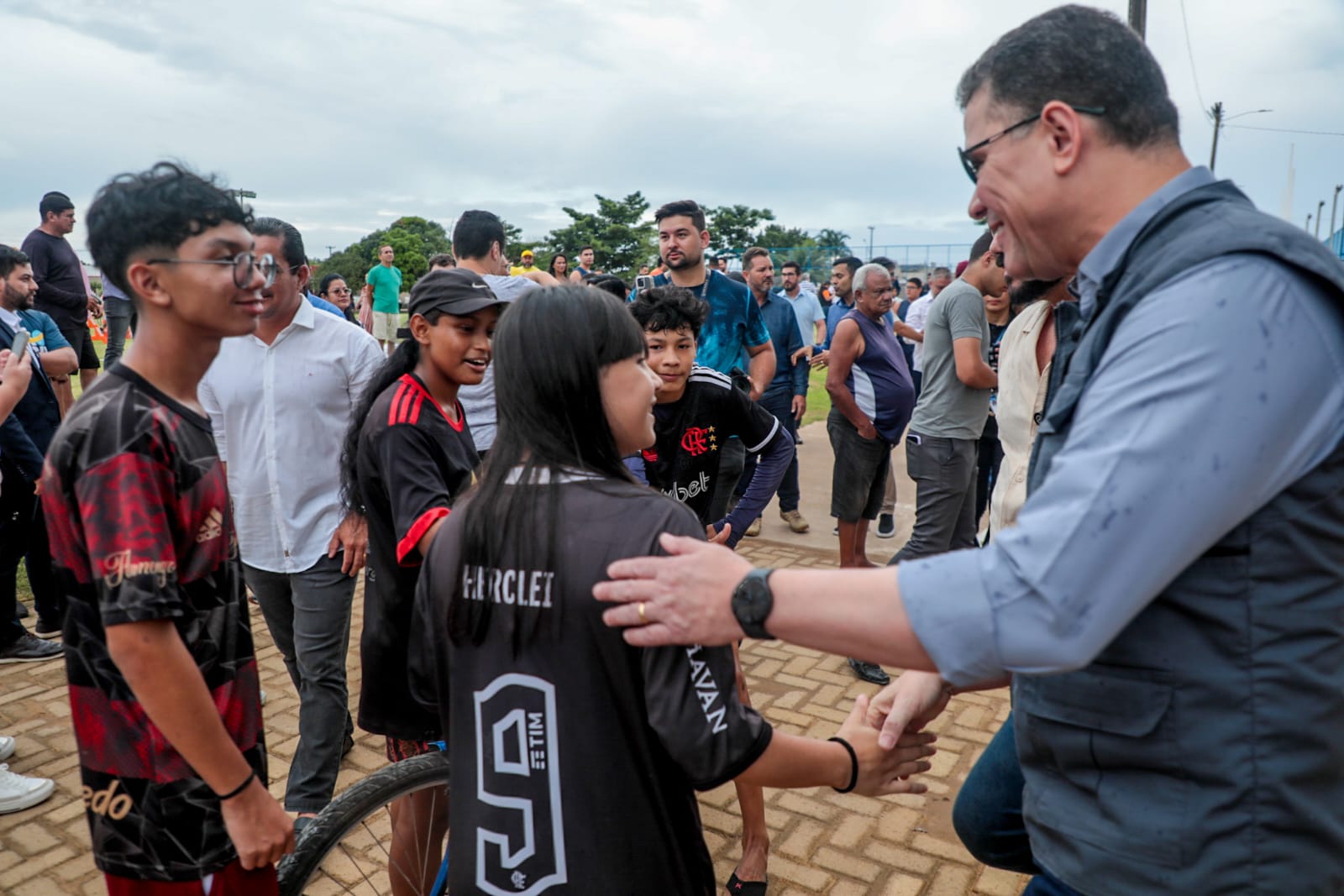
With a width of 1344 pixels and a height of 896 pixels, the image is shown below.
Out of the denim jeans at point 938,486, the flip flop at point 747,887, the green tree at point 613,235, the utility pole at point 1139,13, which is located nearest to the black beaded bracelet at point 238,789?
the flip flop at point 747,887

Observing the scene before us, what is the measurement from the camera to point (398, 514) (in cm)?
249

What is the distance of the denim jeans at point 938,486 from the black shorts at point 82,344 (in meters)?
7.79

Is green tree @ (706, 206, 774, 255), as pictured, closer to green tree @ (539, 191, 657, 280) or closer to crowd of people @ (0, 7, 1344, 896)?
green tree @ (539, 191, 657, 280)

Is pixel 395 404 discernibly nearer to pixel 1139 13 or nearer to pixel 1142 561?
pixel 1142 561

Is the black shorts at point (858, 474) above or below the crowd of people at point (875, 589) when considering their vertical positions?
below

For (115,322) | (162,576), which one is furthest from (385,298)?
(162,576)

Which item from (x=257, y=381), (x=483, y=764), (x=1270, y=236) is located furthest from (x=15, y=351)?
(x=1270, y=236)

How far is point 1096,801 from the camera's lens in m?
1.35

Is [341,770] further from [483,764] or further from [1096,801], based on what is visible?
[1096,801]

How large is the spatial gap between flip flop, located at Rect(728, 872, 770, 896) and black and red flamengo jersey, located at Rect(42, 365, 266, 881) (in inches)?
71.4

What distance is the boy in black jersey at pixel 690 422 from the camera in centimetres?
350

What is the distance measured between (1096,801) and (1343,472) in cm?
60

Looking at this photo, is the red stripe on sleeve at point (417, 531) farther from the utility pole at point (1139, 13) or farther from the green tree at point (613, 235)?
the green tree at point (613, 235)

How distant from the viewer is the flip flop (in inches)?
117
